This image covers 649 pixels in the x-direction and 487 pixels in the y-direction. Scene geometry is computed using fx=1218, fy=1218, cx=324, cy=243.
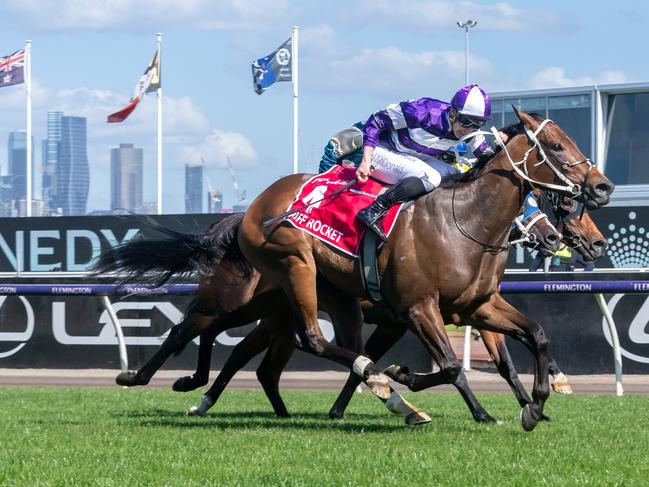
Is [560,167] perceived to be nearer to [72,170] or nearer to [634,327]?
[634,327]

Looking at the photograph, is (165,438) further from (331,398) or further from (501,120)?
(501,120)

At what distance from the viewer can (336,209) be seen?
781cm

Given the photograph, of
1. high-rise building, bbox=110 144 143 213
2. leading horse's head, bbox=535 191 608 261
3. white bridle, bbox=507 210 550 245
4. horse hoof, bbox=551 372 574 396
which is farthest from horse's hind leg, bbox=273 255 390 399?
high-rise building, bbox=110 144 143 213

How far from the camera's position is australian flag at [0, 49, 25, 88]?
27203 mm

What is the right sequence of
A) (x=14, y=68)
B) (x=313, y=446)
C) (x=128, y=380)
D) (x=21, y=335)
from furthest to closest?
(x=14, y=68) → (x=21, y=335) → (x=128, y=380) → (x=313, y=446)

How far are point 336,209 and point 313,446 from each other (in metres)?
1.74

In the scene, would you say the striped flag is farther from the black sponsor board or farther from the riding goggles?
the riding goggles

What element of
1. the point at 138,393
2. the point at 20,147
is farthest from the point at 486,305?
the point at 20,147

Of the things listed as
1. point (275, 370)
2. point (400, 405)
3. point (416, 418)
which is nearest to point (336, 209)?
point (400, 405)

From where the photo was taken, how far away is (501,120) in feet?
83.7

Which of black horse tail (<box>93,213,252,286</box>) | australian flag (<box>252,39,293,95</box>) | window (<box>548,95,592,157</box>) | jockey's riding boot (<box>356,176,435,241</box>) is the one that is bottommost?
black horse tail (<box>93,213,252,286</box>)

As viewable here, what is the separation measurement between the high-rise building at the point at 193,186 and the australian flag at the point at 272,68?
188 ft

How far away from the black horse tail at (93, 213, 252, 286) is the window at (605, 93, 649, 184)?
660 inches

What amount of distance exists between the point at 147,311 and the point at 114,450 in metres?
7.53
